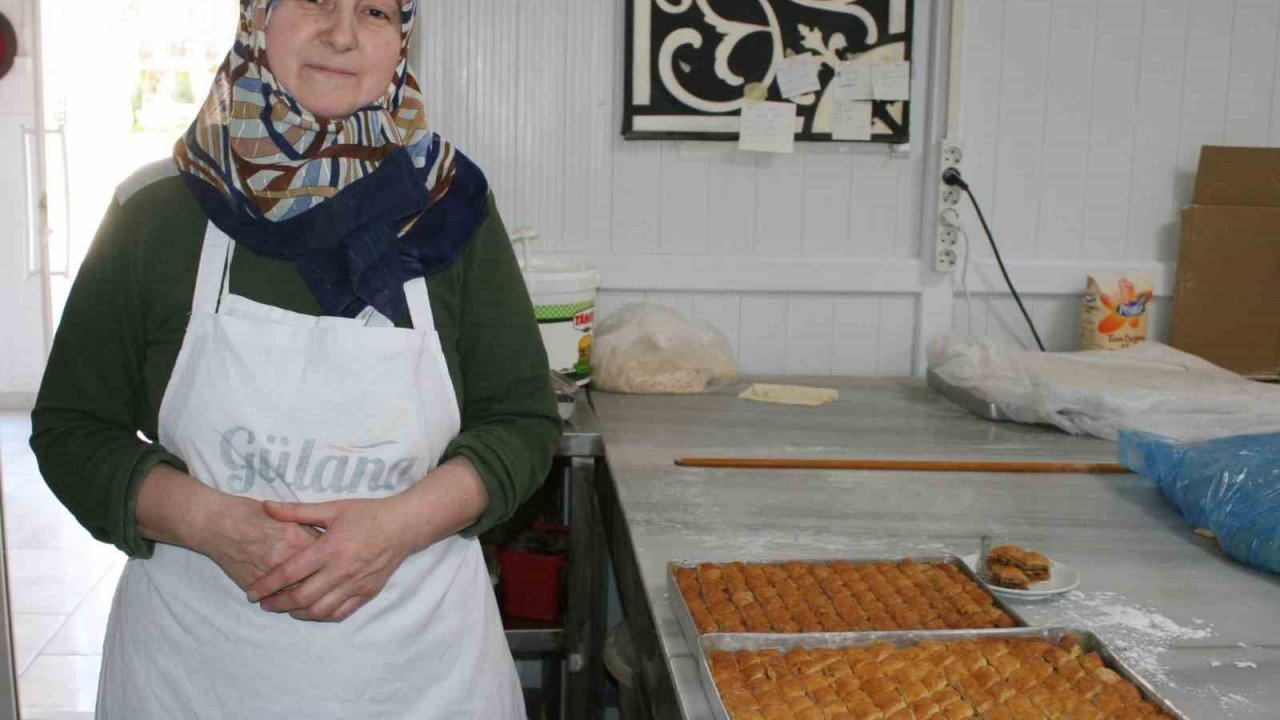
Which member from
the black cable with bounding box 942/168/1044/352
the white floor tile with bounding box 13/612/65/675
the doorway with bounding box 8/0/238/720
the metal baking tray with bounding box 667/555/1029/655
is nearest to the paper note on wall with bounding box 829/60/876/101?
the black cable with bounding box 942/168/1044/352

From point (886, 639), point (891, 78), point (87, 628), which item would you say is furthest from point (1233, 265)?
point (87, 628)

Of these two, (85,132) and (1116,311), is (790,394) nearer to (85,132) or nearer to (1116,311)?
(1116,311)

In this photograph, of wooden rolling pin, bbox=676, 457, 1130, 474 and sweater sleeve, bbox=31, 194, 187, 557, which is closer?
sweater sleeve, bbox=31, 194, 187, 557

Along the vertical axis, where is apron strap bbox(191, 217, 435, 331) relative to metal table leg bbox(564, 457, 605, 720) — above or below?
above

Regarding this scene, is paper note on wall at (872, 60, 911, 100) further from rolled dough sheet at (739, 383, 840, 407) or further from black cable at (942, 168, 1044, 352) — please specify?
rolled dough sheet at (739, 383, 840, 407)

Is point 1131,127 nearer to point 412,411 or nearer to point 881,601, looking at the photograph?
point 881,601

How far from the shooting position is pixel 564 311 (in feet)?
7.47

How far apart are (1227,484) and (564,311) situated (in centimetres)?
123

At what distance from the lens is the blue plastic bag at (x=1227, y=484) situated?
4.55 ft

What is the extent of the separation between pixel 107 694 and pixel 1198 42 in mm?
2605

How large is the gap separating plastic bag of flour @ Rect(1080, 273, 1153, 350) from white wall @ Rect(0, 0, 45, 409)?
16.9ft

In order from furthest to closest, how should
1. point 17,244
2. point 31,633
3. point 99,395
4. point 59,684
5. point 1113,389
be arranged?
point 17,244
point 31,633
point 59,684
point 1113,389
point 99,395

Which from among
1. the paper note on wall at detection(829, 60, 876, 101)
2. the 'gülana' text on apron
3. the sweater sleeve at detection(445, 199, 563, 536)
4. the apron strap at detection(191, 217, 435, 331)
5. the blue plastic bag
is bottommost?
the blue plastic bag

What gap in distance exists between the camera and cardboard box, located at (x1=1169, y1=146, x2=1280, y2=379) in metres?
2.61
